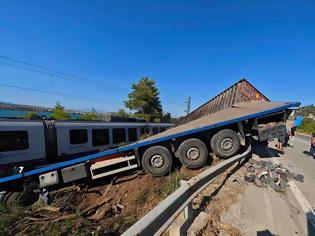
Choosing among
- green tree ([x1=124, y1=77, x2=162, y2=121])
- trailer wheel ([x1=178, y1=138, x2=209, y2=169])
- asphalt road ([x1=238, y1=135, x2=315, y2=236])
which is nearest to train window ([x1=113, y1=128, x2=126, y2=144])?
trailer wheel ([x1=178, y1=138, x2=209, y2=169])

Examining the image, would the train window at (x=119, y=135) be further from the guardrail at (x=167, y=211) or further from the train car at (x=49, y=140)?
the guardrail at (x=167, y=211)

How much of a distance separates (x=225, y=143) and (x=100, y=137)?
8.89m

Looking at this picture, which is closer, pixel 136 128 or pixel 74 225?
pixel 74 225

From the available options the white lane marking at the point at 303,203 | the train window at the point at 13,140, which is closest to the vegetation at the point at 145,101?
the train window at the point at 13,140

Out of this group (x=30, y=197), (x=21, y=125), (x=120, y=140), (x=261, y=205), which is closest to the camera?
(x=261, y=205)

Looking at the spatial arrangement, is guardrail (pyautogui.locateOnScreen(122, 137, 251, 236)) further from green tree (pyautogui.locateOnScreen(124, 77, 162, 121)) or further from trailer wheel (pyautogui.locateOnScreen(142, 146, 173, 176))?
green tree (pyautogui.locateOnScreen(124, 77, 162, 121))

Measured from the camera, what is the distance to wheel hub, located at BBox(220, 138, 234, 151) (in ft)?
22.7

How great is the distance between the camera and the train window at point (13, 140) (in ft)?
31.0

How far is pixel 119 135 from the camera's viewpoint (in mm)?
15672

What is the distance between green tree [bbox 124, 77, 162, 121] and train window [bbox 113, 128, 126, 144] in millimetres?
30826

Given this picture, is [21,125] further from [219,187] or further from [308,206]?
[308,206]

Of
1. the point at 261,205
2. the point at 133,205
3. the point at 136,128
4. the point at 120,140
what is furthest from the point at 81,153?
the point at 261,205

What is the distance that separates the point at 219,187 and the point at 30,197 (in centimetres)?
546

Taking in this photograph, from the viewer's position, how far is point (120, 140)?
1577cm
